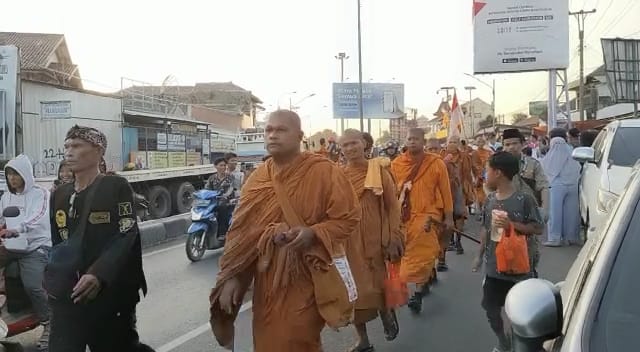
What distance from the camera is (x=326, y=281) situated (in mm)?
3227

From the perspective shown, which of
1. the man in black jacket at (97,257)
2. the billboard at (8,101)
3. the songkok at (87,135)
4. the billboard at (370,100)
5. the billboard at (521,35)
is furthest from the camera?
the billboard at (370,100)

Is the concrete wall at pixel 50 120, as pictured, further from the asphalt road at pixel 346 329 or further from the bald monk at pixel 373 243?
the bald monk at pixel 373 243

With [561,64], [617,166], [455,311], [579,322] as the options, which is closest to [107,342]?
[579,322]

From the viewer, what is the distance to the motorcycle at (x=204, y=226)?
30.5 ft

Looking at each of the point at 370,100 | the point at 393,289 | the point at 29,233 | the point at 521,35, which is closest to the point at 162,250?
the point at 29,233

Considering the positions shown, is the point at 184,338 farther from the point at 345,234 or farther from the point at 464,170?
the point at 464,170

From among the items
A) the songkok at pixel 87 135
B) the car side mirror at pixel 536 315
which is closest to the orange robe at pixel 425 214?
the songkok at pixel 87 135

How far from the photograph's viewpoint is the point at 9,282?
Answer: 506 centimetres

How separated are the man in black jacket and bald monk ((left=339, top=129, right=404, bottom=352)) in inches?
69.0

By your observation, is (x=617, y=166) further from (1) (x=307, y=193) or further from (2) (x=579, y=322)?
(2) (x=579, y=322)

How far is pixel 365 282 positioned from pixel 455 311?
1.62 m

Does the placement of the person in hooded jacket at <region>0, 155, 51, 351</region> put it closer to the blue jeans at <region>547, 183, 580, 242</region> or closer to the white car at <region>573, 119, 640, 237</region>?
the white car at <region>573, 119, 640, 237</region>

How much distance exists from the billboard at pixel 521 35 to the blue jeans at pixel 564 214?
711cm

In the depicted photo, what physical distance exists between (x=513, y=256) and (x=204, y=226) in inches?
240
